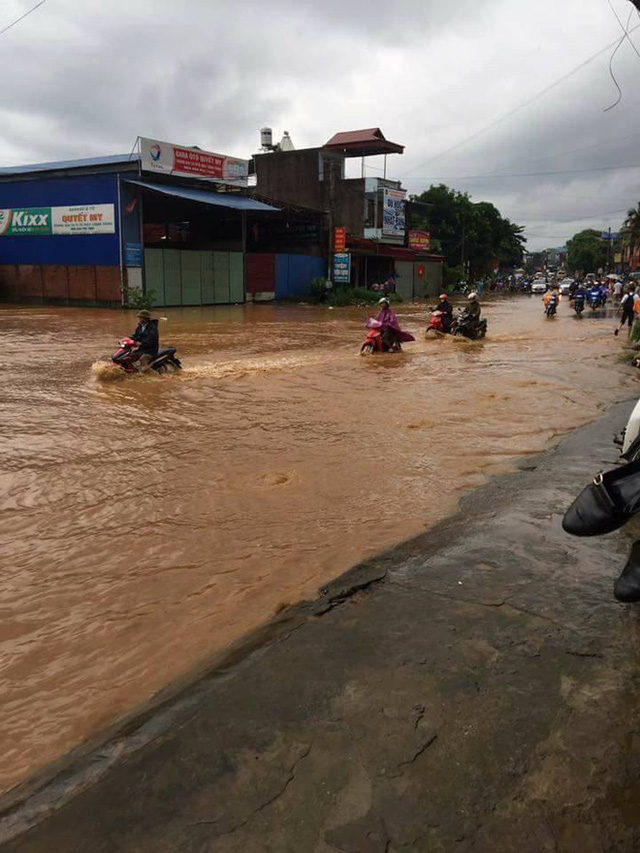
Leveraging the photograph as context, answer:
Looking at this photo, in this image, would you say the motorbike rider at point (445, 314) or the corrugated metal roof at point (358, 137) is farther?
the corrugated metal roof at point (358, 137)

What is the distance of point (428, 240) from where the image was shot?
4781cm

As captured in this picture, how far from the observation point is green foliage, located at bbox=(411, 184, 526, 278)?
56531 millimetres

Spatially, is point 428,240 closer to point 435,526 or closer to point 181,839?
point 435,526

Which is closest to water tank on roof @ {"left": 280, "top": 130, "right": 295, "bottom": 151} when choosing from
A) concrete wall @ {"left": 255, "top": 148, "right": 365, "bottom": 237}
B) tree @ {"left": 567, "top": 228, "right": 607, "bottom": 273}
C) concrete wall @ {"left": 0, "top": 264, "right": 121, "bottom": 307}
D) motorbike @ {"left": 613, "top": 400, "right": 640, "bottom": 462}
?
concrete wall @ {"left": 255, "top": 148, "right": 365, "bottom": 237}

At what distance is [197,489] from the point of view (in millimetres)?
5945

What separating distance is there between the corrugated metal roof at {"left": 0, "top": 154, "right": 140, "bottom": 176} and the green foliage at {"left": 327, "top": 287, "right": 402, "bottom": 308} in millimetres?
12362

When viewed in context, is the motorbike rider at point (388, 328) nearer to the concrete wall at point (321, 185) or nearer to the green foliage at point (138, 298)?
the green foliage at point (138, 298)

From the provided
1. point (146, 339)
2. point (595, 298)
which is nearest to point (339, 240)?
point (595, 298)

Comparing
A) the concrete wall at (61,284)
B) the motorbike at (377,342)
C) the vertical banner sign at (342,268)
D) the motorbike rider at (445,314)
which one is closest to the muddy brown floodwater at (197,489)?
the motorbike at (377,342)

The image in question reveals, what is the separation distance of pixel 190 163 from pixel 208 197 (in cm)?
146

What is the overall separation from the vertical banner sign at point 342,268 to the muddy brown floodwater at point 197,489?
23.5m

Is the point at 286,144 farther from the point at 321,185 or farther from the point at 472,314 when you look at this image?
the point at 472,314

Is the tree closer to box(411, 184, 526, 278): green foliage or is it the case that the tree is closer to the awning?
box(411, 184, 526, 278): green foliage

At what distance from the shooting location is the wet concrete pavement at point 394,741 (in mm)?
2107
